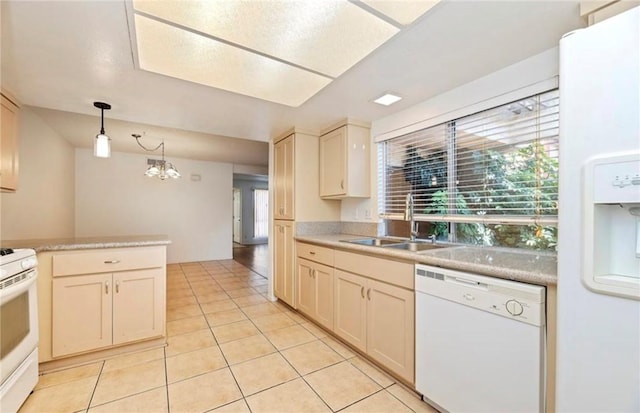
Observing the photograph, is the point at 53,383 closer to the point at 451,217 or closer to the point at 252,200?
the point at 451,217

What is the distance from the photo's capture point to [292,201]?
10.5 ft

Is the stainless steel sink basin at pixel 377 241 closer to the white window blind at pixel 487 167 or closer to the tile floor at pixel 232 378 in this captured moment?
the white window blind at pixel 487 167

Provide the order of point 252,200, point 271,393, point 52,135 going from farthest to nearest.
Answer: point 252,200 < point 52,135 < point 271,393

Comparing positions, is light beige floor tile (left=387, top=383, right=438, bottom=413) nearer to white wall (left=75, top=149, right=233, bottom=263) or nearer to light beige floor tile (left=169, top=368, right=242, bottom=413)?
light beige floor tile (left=169, top=368, right=242, bottom=413)

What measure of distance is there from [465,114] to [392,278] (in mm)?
1378

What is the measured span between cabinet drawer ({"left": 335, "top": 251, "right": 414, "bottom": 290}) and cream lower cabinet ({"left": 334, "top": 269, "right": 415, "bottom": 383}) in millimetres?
44

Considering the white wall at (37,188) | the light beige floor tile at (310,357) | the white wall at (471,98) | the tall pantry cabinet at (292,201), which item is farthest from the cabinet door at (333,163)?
the white wall at (37,188)

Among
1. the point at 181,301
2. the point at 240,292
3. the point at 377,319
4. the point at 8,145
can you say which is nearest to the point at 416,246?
the point at 377,319

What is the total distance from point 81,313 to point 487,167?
326cm

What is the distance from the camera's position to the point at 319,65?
1771mm

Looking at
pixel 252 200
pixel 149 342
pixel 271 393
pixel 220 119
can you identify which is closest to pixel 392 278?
A: pixel 271 393

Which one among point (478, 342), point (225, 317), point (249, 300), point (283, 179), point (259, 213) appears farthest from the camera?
point (259, 213)

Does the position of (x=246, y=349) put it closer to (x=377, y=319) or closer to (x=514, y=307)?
(x=377, y=319)

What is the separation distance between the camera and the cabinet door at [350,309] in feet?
6.93
